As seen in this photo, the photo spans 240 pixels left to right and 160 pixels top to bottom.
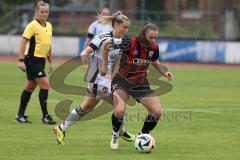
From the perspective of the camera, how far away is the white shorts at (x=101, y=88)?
10781 mm

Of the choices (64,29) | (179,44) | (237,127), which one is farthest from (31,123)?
(64,29)

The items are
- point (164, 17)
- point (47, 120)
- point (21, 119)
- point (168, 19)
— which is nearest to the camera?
point (47, 120)

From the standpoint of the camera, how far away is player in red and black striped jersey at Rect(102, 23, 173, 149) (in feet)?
33.7

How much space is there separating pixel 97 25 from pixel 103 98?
7.72m

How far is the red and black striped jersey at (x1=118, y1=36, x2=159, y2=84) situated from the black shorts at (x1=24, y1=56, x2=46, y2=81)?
10.0 feet

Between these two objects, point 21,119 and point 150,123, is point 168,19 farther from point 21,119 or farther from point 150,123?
point 150,123

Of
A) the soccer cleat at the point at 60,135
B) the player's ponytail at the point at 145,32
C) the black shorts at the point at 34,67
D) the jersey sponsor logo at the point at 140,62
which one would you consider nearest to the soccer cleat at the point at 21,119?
the black shorts at the point at 34,67

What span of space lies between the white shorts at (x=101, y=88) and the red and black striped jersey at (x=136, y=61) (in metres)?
0.40

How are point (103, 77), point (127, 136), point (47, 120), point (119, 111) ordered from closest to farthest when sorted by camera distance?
point (119, 111) → point (103, 77) → point (127, 136) → point (47, 120)

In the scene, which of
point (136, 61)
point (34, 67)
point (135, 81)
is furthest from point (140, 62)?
point (34, 67)

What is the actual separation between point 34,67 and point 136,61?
3.38 meters

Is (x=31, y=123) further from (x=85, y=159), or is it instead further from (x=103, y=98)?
(x=85, y=159)

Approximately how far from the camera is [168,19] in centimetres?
4138

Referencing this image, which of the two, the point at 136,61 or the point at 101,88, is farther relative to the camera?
the point at 101,88
